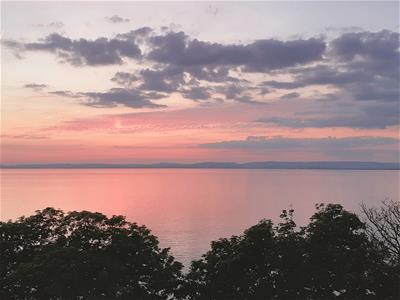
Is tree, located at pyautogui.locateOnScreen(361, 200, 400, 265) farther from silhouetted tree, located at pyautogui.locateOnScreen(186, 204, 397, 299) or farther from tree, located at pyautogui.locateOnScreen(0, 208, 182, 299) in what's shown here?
tree, located at pyautogui.locateOnScreen(0, 208, 182, 299)

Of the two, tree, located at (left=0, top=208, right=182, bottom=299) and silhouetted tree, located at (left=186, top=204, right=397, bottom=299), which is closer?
tree, located at (left=0, top=208, right=182, bottom=299)

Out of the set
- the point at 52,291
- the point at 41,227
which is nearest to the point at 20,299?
the point at 52,291

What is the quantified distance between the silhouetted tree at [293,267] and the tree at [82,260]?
168 cm

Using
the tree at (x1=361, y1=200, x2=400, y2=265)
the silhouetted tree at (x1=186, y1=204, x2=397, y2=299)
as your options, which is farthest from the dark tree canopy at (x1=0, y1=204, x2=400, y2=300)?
the tree at (x1=361, y1=200, x2=400, y2=265)

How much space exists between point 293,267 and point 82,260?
9.27 meters

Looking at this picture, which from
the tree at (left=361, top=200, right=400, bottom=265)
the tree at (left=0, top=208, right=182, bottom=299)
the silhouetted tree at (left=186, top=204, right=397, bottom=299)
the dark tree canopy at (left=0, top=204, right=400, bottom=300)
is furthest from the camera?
the tree at (left=361, top=200, right=400, bottom=265)

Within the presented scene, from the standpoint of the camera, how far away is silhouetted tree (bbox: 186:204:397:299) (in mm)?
18531

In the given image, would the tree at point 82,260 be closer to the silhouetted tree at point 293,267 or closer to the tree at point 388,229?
the silhouetted tree at point 293,267

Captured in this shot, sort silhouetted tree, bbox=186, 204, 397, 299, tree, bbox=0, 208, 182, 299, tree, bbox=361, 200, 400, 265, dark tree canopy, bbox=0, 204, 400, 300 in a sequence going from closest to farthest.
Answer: tree, bbox=0, 208, 182, 299 < dark tree canopy, bbox=0, 204, 400, 300 < silhouetted tree, bbox=186, 204, 397, 299 < tree, bbox=361, 200, 400, 265

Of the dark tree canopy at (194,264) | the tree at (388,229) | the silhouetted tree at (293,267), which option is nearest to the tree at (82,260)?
the dark tree canopy at (194,264)

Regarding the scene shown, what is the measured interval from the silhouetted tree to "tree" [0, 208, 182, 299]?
1.68 meters

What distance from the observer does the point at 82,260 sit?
18797mm

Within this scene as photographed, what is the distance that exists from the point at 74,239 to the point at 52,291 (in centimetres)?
263

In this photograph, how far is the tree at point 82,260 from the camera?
59.5ft
